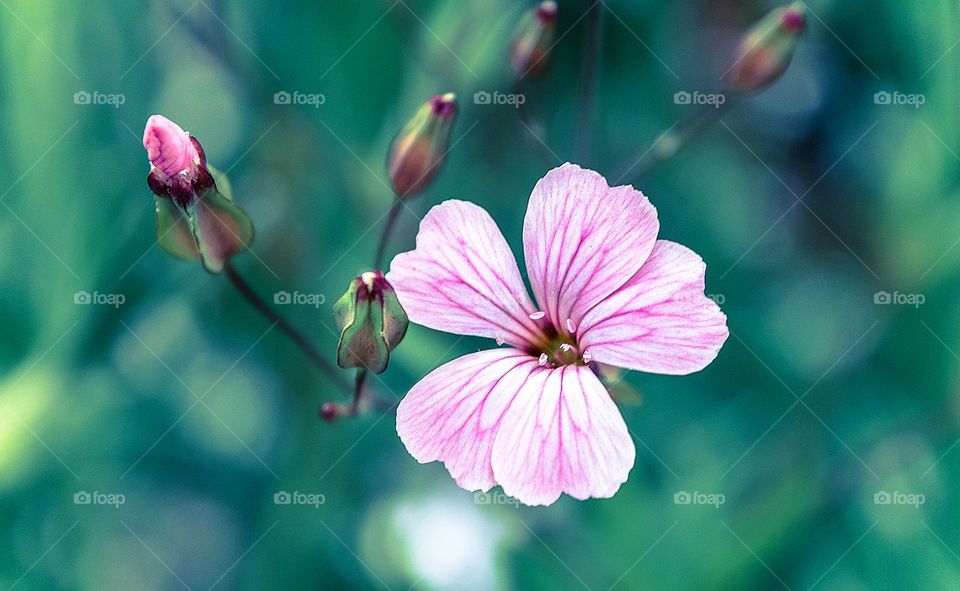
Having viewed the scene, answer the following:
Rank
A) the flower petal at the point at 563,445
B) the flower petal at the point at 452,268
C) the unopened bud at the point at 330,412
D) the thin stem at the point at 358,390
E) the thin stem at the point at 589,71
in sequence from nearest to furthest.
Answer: the flower petal at the point at 563,445 < the flower petal at the point at 452,268 < the thin stem at the point at 358,390 < the unopened bud at the point at 330,412 < the thin stem at the point at 589,71

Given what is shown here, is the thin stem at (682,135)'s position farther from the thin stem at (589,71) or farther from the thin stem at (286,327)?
the thin stem at (286,327)

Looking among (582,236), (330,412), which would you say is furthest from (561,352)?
(330,412)

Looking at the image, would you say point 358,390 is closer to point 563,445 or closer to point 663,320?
point 563,445

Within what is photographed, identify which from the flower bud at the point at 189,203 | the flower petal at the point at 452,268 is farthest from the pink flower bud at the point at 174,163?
the flower petal at the point at 452,268

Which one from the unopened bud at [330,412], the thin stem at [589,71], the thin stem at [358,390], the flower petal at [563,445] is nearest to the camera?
the flower petal at [563,445]

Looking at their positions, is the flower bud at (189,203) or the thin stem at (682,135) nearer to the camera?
the flower bud at (189,203)

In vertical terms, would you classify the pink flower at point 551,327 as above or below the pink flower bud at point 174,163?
below

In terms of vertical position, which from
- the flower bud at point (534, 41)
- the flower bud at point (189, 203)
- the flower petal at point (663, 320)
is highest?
the flower bud at point (534, 41)
